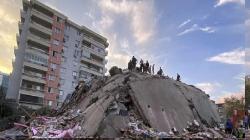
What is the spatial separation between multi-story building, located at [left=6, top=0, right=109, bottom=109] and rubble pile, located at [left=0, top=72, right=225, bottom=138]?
82.7 ft

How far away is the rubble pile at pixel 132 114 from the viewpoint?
11789mm

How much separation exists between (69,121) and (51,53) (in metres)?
31.9

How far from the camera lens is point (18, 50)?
138 ft

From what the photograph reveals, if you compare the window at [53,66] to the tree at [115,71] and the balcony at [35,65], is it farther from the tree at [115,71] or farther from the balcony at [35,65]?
the tree at [115,71]

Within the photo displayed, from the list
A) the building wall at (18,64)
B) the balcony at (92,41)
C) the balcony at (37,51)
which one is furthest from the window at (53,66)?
the balcony at (92,41)

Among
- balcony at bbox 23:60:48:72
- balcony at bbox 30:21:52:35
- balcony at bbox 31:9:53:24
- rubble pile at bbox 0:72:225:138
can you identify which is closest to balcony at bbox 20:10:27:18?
balcony at bbox 31:9:53:24

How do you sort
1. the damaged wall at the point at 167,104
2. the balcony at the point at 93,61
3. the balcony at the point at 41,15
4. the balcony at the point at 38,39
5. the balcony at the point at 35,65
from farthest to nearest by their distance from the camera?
the balcony at the point at 93,61
the balcony at the point at 41,15
the balcony at the point at 38,39
the balcony at the point at 35,65
the damaged wall at the point at 167,104

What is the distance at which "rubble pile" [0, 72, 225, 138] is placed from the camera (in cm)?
1179

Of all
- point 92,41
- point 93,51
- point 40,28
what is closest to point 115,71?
point 40,28

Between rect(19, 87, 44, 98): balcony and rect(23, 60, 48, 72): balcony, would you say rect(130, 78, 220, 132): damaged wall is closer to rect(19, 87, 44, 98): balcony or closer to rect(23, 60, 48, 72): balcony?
rect(19, 87, 44, 98): balcony

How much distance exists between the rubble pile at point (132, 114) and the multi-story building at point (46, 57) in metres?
25.2

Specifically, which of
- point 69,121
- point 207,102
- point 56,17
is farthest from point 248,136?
point 56,17

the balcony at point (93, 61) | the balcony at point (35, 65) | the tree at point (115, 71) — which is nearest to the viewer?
the tree at point (115, 71)

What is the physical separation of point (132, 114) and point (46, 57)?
31.9 metres
